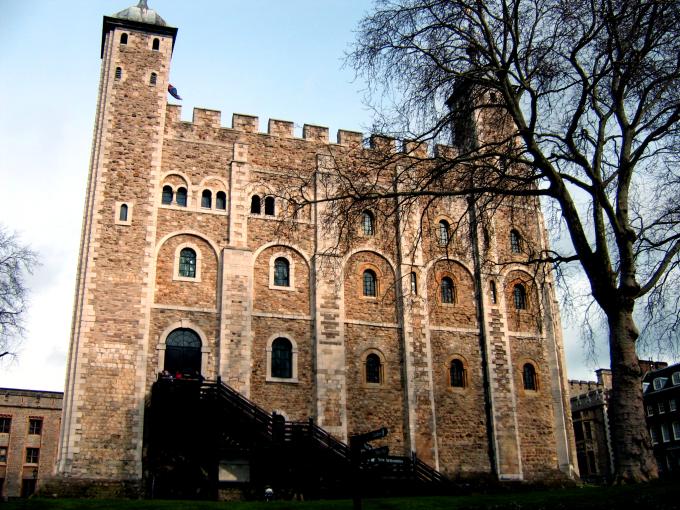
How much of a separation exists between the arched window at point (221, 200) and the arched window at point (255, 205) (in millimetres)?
936

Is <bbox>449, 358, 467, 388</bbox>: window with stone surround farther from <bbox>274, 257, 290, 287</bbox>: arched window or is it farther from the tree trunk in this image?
the tree trunk

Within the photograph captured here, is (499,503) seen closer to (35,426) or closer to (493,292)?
(493,292)

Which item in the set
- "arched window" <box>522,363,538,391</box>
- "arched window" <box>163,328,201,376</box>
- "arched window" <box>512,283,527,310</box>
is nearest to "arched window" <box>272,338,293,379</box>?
"arched window" <box>163,328,201,376</box>

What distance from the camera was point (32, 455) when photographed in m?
44.2

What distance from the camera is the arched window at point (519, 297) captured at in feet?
95.3

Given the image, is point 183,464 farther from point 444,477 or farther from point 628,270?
point 628,270

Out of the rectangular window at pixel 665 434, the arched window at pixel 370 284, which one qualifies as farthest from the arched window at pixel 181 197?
the rectangular window at pixel 665 434

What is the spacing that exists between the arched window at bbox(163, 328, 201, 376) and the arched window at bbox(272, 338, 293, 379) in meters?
2.54

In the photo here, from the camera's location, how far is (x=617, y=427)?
13.1 metres

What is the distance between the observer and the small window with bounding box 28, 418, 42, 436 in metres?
44.6

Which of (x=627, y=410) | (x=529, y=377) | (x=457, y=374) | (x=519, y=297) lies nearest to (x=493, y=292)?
(x=519, y=297)

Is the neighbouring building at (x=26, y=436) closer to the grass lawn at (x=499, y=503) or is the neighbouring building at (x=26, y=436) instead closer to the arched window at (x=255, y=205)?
the arched window at (x=255, y=205)

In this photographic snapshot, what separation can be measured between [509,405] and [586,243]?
14.4 metres

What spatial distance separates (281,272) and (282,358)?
307 cm
